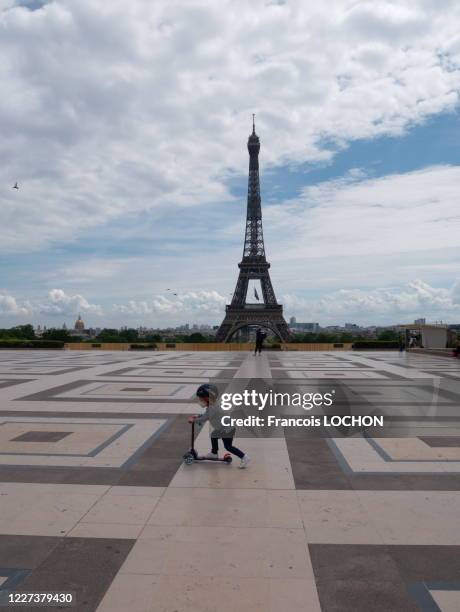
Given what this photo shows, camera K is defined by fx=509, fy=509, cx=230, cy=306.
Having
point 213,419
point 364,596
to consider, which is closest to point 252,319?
point 213,419

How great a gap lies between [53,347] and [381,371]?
3094 cm

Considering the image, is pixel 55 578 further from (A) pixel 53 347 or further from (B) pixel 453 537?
(A) pixel 53 347

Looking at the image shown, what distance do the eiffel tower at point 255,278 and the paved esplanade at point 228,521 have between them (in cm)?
6735

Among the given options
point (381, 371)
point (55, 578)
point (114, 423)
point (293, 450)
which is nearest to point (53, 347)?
point (381, 371)

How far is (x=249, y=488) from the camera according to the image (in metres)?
6.05

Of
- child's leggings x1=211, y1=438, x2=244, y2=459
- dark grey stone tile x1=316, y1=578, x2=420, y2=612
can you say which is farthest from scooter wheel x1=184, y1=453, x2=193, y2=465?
dark grey stone tile x1=316, y1=578, x2=420, y2=612

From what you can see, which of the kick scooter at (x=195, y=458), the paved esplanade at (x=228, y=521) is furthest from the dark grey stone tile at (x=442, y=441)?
the kick scooter at (x=195, y=458)

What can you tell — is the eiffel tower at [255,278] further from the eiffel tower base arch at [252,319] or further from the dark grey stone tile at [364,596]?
the dark grey stone tile at [364,596]

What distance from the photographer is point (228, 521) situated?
5.05m

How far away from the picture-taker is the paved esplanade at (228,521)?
3.81m

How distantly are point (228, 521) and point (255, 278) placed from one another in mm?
77338

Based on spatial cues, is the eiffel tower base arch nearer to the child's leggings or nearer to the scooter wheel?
the child's leggings

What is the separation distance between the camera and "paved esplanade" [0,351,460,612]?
381 centimetres

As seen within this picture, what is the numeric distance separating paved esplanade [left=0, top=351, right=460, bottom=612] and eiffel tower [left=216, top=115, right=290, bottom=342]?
67.4 meters
